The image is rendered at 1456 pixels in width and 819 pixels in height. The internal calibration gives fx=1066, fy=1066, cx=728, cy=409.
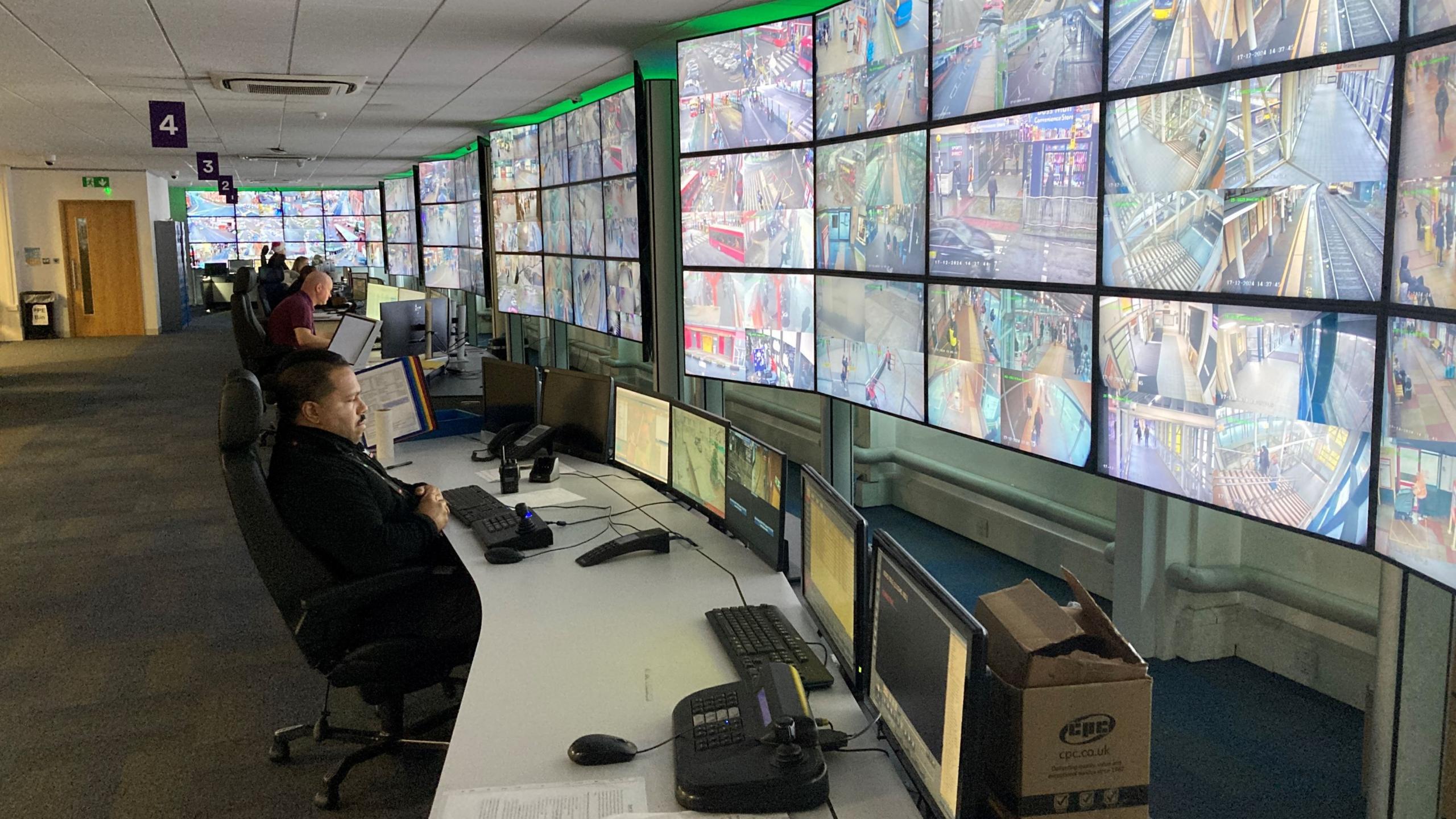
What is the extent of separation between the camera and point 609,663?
224 cm

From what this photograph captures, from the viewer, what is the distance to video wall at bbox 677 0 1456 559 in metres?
2.06

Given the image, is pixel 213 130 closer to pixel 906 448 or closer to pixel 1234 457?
pixel 906 448

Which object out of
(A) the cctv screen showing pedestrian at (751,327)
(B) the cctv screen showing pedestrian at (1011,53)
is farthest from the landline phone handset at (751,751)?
(A) the cctv screen showing pedestrian at (751,327)

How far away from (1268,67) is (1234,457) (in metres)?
0.87

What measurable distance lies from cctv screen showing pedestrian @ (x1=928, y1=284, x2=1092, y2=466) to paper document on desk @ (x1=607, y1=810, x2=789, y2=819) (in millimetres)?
1657

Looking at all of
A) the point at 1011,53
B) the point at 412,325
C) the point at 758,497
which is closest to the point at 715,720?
the point at 758,497

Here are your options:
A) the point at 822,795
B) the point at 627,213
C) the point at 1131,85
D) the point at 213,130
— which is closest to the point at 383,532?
the point at 822,795

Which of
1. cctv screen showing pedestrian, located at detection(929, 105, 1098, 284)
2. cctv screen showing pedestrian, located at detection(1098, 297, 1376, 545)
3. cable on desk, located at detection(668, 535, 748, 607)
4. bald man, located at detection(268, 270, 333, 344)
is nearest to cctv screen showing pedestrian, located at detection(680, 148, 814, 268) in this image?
cctv screen showing pedestrian, located at detection(929, 105, 1098, 284)

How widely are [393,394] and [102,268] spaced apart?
1434 cm

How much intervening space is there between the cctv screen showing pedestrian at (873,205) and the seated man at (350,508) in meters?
1.72

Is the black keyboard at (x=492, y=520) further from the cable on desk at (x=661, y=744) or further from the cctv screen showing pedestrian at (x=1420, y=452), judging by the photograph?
the cctv screen showing pedestrian at (x=1420, y=452)

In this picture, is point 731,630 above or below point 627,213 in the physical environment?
below

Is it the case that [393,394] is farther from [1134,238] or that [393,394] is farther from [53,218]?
[53,218]

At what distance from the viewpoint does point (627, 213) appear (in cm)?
580
